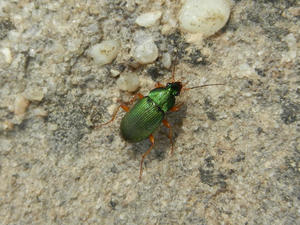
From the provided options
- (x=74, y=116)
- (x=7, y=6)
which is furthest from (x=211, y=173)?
(x=7, y=6)

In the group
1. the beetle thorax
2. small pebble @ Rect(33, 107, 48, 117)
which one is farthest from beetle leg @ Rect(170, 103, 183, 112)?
small pebble @ Rect(33, 107, 48, 117)

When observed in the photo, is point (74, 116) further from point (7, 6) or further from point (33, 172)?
point (7, 6)

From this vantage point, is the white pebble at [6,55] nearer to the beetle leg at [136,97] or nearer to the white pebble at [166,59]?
the beetle leg at [136,97]

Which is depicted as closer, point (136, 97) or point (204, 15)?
point (204, 15)

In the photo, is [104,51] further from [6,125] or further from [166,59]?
[6,125]

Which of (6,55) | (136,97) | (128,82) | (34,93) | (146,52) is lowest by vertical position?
(136,97)

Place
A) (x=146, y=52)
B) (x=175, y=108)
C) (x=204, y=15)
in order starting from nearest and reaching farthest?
(x=204, y=15)
(x=146, y=52)
(x=175, y=108)

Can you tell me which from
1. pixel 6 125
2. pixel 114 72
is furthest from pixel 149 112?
pixel 6 125

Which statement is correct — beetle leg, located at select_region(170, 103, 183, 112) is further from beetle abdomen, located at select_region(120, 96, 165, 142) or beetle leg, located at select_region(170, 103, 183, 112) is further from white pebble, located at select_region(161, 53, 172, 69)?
white pebble, located at select_region(161, 53, 172, 69)
